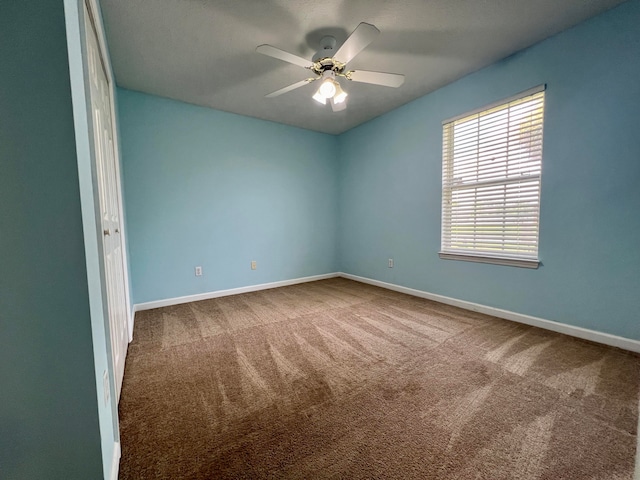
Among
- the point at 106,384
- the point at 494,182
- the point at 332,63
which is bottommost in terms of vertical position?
the point at 106,384

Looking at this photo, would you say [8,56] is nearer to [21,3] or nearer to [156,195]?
[21,3]

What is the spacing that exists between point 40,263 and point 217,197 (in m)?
2.74

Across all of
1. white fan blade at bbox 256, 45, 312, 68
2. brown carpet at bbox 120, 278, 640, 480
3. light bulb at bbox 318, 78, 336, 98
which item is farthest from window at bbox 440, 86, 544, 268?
white fan blade at bbox 256, 45, 312, 68

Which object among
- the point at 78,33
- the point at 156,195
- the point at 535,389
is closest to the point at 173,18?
the point at 78,33

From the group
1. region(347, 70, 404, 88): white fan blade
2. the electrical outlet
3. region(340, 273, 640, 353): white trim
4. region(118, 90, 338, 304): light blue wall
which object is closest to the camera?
the electrical outlet

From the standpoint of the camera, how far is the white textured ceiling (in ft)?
5.65

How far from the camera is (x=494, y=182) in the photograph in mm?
2502

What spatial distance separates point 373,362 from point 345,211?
9.65 ft

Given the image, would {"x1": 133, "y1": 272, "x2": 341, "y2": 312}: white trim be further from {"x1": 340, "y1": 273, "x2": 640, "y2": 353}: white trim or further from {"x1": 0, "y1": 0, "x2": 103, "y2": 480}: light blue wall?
{"x1": 0, "y1": 0, "x2": 103, "y2": 480}: light blue wall

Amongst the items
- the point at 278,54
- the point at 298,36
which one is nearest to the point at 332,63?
the point at 298,36

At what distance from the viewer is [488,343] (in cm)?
203

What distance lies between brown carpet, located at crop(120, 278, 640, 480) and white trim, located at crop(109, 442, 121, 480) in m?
0.03

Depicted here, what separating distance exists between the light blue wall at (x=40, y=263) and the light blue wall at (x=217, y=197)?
247 centimetres

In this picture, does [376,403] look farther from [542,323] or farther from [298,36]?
[298,36]
